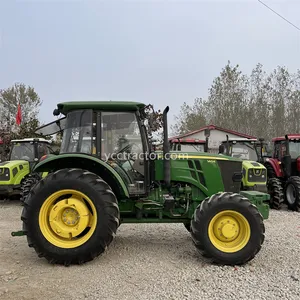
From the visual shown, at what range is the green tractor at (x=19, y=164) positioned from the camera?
33.1ft

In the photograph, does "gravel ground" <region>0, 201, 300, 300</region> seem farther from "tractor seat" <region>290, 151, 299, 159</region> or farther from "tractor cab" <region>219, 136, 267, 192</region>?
"tractor seat" <region>290, 151, 299, 159</region>

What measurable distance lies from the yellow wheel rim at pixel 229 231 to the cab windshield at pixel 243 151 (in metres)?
6.28

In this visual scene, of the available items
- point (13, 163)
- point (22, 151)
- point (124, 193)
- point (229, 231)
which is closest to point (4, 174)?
point (13, 163)

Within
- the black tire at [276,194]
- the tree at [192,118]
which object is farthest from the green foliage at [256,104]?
the black tire at [276,194]

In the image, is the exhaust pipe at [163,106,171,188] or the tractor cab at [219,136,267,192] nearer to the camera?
the exhaust pipe at [163,106,171,188]

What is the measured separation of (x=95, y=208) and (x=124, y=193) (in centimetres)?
46

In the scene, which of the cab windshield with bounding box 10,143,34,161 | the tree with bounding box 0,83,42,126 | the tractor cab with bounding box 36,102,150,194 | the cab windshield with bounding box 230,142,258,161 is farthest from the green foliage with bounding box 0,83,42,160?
the tractor cab with bounding box 36,102,150,194

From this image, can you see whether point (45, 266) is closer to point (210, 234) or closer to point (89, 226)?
point (89, 226)

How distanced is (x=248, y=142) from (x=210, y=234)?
22.4 ft

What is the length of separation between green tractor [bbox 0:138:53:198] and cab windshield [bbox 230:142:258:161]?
627 centimetres

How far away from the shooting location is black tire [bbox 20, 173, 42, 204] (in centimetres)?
952

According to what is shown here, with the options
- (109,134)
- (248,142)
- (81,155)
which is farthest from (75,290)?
(248,142)

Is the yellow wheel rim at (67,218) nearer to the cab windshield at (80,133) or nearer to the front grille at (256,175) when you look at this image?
the cab windshield at (80,133)

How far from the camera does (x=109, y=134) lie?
4793mm
